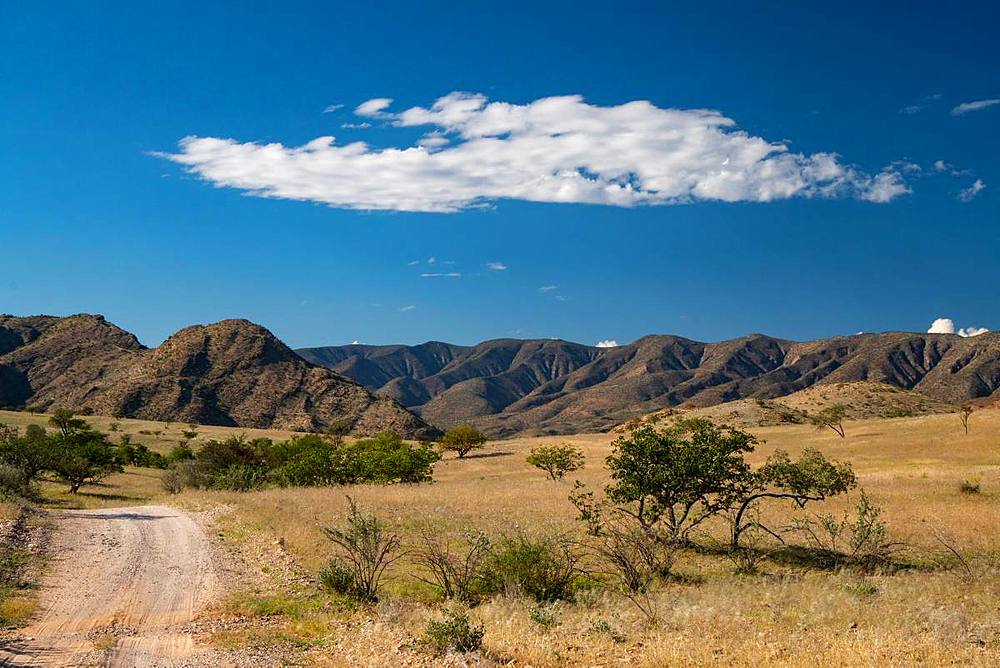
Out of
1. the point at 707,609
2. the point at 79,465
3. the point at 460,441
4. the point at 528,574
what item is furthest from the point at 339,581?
the point at 460,441

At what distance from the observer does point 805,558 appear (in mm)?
21547

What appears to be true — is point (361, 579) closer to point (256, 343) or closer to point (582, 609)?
point (582, 609)

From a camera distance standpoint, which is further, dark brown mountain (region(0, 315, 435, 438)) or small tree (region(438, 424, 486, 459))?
dark brown mountain (region(0, 315, 435, 438))

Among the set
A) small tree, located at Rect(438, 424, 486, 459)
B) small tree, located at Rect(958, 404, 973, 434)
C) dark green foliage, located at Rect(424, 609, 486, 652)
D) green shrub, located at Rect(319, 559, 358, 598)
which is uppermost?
dark green foliage, located at Rect(424, 609, 486, 652)

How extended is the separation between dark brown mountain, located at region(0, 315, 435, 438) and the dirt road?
8637 cm

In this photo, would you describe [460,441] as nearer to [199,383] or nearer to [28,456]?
[28,456]

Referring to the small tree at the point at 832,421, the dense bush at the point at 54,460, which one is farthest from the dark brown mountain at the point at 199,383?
the small tree at the point at 832,421

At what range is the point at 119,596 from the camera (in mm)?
15242

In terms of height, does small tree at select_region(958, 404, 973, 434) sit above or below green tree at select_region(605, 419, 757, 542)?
below

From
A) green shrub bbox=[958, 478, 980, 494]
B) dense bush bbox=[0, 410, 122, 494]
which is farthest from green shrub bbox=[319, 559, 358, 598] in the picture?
green shrub bbox=[958, 478, 980, 494]

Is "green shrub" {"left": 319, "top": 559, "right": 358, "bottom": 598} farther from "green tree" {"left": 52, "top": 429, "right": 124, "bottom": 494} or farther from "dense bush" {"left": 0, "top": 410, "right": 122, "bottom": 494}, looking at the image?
"green tree" {"left": 52, "top": 429, "right": 124, "bottom": 494}

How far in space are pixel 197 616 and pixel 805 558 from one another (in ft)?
59.8

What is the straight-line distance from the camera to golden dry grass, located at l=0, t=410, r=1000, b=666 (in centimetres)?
1030

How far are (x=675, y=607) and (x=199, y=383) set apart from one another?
384 feet
